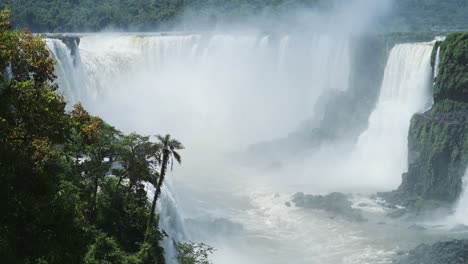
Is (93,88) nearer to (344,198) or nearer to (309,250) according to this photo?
(344,198)

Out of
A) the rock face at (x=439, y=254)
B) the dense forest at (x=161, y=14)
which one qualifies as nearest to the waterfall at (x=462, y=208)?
the rock face at (x=439, y=254)

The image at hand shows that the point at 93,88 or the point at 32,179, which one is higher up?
the point at 93,88

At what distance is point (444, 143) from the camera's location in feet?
126

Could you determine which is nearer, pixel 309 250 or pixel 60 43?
pixel 309 250

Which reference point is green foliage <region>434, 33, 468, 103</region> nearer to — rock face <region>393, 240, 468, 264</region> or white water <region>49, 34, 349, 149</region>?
rock face <region>393, 240, 468, 264</region>

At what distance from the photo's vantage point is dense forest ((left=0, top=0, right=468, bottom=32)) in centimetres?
8150

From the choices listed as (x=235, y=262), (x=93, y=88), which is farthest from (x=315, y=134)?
(x=235, y=262)

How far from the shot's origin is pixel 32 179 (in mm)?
9648

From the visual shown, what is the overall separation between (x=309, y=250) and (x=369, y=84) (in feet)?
80.8

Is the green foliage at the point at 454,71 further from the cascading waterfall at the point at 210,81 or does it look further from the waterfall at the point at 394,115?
the cascading waterfall at the point at 210,81

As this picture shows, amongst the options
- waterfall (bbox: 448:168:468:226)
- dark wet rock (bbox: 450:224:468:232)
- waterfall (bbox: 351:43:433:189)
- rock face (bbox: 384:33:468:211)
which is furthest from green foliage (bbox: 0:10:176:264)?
waterfall (bbox: 351:43:433:189)

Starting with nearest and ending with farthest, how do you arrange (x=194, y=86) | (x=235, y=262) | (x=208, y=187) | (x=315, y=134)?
(x=235, y=262), (x=208, y=187), (x=315, y=134), (x=194, y=86)

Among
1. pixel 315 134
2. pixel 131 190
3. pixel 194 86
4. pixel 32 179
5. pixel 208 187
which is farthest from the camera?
pixel 194 86

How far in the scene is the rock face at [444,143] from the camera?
37875 mm
